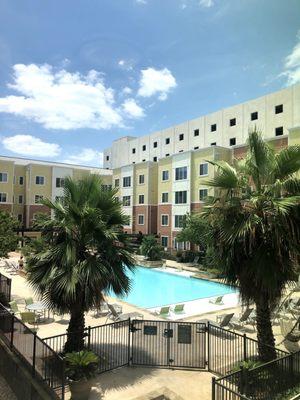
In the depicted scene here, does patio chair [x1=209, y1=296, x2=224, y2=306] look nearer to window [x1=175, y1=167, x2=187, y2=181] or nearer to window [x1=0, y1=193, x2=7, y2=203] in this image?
window [x1=175, y1=167, x2=187, y2=181]

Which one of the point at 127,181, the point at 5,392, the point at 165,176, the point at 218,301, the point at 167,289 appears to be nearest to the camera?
the point at 5,392

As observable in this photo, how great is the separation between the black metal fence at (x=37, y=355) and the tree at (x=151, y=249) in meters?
24.8

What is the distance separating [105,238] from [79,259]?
99 cm

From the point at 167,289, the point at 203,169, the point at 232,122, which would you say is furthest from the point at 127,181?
the point at 167,289

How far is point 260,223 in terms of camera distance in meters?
8.41

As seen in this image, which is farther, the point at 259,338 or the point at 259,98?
the point at 259,98

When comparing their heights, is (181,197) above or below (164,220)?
above

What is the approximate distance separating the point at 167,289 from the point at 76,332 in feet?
54.4

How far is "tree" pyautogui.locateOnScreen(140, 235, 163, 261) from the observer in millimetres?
35594

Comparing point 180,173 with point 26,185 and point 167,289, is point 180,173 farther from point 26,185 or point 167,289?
point 26,185

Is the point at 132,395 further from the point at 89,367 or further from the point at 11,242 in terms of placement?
the point at 11,242

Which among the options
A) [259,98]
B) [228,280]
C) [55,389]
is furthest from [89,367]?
[259,98]

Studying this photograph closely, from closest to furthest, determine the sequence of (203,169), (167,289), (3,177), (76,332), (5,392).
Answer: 1. (5,392)
2. (76,332)
3. (167,289)
4. (203,169)
5. (3,177)

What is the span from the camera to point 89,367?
852cm
